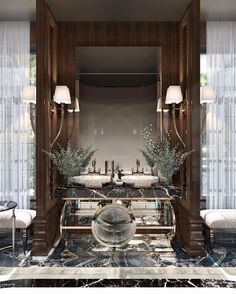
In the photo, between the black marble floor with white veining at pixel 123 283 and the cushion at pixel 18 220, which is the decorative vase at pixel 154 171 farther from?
the cushion at pixel 18 220

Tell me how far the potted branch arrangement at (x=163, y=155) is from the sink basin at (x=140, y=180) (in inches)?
5.1

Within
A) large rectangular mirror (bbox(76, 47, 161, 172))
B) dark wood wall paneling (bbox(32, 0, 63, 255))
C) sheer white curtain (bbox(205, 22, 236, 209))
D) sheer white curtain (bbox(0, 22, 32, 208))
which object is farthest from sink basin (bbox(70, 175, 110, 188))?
sheer white curtain (bbox(205, 22, 236, 209))

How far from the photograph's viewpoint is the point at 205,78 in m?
4.46

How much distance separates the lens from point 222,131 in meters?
4.49

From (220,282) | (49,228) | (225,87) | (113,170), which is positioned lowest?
(220,282)

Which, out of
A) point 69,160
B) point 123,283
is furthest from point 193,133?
point 123,283

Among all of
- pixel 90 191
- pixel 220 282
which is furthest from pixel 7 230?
pixel 220 282

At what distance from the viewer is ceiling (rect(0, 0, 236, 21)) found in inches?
146

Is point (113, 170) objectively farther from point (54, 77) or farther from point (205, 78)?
point (205, 78)

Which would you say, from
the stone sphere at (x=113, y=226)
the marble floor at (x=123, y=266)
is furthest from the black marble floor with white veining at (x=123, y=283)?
the stone sphere at (x=113, y=226)

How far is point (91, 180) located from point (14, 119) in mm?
1431

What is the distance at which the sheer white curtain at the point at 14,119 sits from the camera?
4.45 m

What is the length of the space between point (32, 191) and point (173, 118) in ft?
6.52

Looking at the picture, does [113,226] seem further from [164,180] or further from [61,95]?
[61,95]
